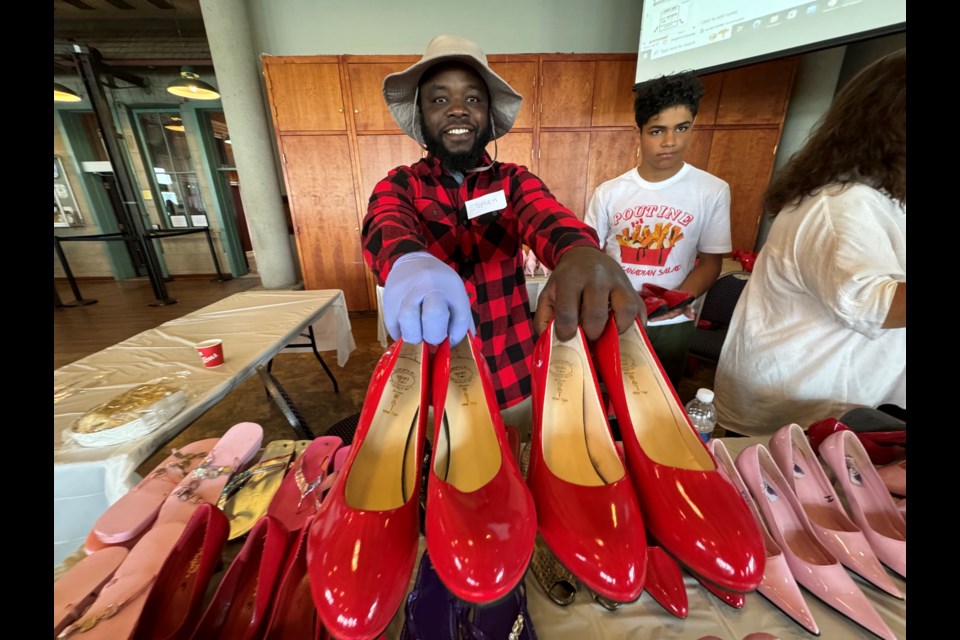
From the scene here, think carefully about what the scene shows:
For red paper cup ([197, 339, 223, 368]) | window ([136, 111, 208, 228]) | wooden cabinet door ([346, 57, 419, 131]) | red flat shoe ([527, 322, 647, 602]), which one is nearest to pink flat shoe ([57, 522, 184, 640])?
red flat shoe ([527, 322, 647, 602])

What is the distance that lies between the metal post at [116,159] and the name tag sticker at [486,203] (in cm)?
514

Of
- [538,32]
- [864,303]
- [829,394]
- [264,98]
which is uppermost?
[538,32]

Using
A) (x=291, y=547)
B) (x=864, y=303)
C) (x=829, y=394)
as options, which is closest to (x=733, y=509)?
(x=291, y=547)

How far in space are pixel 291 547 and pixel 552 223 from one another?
688 millimetres

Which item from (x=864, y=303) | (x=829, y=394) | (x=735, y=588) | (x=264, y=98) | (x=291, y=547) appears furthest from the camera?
(x=264, y=98)

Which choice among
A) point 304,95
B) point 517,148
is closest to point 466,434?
point 517,148

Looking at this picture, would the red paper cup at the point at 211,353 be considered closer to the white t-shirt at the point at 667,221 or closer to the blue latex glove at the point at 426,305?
the blue latex glove at the point at 426,305

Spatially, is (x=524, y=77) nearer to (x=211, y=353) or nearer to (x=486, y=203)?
(x=486, y=203)

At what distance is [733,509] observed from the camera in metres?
0.33

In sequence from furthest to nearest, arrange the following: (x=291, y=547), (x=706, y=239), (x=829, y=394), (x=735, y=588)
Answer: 1. (x=706, y=239)
2. (x=829, y=394)
3. (x=291, y=547)
4. (x=735, y=588)

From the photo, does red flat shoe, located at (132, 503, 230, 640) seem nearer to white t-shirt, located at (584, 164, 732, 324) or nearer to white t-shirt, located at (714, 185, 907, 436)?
→ white t-shirt, located at (714, 185, 907, 436)

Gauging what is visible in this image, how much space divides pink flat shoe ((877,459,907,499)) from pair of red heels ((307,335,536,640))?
67cm

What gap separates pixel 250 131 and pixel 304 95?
72 centimetres
